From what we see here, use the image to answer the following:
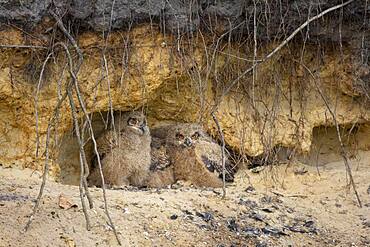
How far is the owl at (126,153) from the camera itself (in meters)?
6.96

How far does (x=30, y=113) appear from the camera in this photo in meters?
6.55

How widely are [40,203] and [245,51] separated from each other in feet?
8.85

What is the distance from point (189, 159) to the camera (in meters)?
7.35

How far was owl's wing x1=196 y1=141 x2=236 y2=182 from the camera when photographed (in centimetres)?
723

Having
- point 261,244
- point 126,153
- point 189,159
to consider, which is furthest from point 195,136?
point 261,244

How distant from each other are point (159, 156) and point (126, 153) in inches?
18.1

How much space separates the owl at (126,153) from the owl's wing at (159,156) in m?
0.12

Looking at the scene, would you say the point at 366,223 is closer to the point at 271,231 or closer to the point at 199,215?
the point at 271,231

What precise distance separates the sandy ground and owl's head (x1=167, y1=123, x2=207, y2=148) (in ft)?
1.98

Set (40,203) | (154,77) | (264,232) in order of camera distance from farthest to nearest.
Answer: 1. (154,77)
2. (264,232)
3. (40,203)

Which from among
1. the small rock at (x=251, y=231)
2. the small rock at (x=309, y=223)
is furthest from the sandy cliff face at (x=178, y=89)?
the small rock at (x=251, y=231)

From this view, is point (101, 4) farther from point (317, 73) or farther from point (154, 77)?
point (317, 73)

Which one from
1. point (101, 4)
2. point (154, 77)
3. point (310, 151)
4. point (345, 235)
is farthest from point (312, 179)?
point (101, 4)

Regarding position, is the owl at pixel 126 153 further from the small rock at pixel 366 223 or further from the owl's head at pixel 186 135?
the small rock at pixel 366 223
